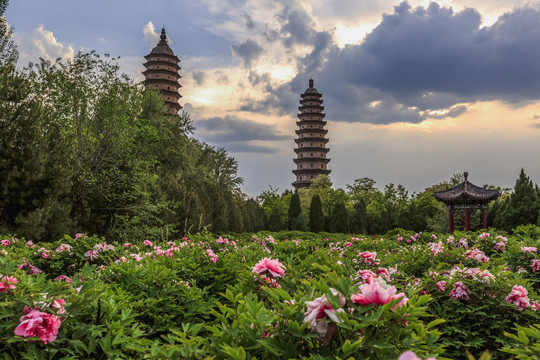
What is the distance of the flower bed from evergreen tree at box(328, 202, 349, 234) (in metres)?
33.9

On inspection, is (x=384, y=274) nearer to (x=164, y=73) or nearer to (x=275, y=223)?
(x=275, y=223)

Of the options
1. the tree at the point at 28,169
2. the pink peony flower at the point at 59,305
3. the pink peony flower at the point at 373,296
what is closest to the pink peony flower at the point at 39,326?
the pink peony flower at the point at 59,305

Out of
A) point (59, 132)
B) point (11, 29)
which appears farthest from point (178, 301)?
point (11, 29)

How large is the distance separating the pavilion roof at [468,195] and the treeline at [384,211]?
197 inches

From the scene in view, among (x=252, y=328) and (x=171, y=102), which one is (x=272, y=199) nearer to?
(x=171, y=102)

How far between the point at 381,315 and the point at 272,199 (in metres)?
46.0

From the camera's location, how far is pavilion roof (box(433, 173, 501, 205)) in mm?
23547

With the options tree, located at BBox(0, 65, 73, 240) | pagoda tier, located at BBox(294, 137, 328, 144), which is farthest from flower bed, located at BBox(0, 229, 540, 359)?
pagoda tier, located at BBox(294, 137, 328, 144)

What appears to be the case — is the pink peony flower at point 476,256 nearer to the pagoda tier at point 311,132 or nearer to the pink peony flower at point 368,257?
the pink peony flower at point 368,257

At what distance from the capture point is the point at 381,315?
5.23 feet

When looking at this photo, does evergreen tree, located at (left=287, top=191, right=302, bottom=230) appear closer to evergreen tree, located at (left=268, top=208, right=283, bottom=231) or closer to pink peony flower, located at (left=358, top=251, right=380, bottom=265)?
evergreen tree, located at (left=268, top=208, right=283, bottom=231)

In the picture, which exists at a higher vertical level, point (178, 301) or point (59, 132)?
point (59, 132)

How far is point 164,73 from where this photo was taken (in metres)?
49.5

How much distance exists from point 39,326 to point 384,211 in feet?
141
